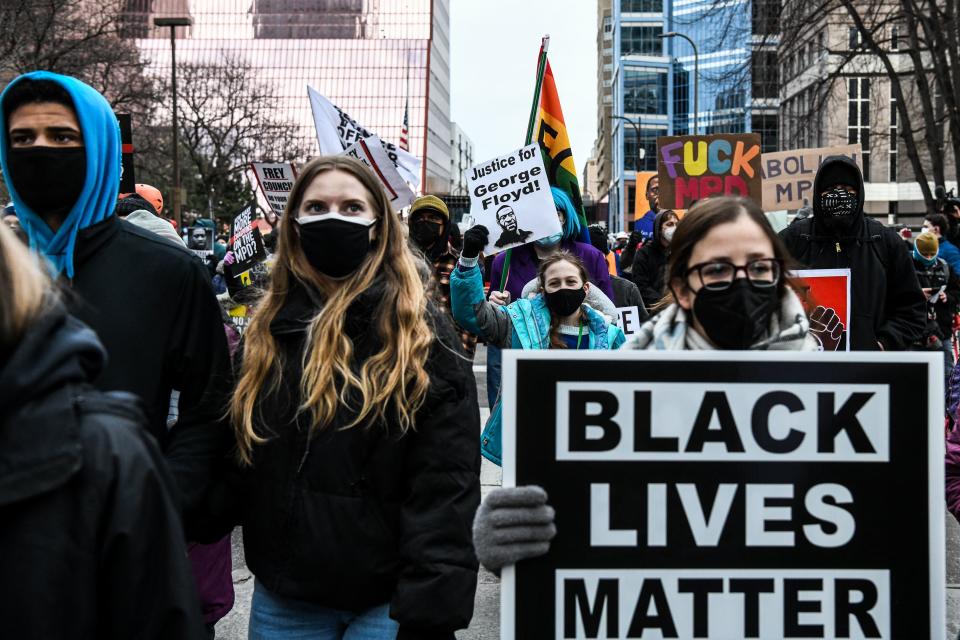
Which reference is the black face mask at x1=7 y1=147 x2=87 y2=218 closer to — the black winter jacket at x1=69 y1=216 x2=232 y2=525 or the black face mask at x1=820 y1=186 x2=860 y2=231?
the black winter jacket at x1=69 y1=216 x2=232 y2=525

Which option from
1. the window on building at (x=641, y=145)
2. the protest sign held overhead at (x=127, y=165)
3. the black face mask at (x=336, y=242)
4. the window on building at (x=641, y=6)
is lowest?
the black face mask at (x=336, y=242)

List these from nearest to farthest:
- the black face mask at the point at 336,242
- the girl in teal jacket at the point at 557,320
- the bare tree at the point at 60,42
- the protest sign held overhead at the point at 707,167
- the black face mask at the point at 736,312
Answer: the black face mask at the point at 736,312 → the black face mask at the point at 336,242 → the girl in teal jacket at the point at 557,320 → the protest sign held overhead at the point at 707,167 → the bare tree at the point at 60,42

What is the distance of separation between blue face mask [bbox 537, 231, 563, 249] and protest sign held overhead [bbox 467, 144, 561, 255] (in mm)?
45

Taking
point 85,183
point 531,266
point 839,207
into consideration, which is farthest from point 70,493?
point 531,266

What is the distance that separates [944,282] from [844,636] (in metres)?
9.25

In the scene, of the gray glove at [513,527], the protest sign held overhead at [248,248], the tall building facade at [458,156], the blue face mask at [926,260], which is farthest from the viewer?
the tall building facade at [458,156]

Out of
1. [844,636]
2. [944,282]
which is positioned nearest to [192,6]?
[944,282]

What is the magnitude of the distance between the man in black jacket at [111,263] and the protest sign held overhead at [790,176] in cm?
1039

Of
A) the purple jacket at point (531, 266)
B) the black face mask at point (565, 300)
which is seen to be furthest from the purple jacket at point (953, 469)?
the purple jacket at point (531, 266)

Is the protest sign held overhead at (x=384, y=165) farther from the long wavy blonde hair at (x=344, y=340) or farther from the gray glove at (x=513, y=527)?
the gray glove at (x=513, y=527)

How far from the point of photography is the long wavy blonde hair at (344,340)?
253cm

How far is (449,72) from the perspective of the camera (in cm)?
14125

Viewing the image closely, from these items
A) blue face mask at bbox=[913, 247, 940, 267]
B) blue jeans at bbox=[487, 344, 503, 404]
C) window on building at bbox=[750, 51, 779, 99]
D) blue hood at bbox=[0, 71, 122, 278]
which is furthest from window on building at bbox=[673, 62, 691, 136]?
blue hood at bbox=[0, 71, 122, 278]

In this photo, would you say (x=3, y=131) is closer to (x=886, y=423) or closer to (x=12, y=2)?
(x=886, y=423)
